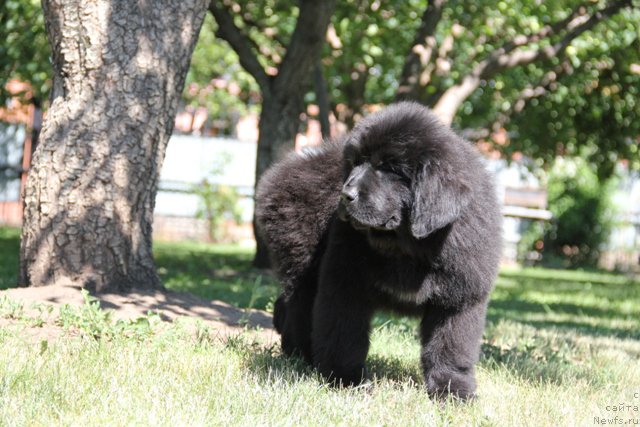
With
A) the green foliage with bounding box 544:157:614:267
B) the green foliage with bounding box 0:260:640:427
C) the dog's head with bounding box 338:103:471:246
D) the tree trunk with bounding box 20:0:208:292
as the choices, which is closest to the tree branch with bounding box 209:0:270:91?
the tree trunk with bounding box 20:0:208:292

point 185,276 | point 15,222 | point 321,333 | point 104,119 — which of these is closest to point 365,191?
point 321,333

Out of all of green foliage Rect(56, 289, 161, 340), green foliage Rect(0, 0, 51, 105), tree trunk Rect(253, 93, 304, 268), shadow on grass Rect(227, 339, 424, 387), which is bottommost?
shadow on grass Rect(227, 339, 424, 387)

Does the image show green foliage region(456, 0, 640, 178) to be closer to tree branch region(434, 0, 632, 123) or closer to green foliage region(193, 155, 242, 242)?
tree branch region(434, 0, 632, 123)

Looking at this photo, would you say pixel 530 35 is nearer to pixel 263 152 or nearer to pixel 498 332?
pixel 263 152

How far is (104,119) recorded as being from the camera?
5.45m

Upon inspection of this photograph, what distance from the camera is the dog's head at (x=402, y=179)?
355 cm

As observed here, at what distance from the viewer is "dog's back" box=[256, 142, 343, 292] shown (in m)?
4.30

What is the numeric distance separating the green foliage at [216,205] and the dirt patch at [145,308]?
533 inches

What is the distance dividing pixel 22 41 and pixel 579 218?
608 inches

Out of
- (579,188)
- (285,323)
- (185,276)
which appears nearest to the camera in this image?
(285,323)

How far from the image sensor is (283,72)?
33.3 ft

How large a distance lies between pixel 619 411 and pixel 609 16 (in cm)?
863

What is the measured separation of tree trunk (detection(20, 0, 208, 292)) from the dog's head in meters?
2.29

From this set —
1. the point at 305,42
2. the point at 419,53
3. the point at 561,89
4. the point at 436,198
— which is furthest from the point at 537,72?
the point at 436,198
